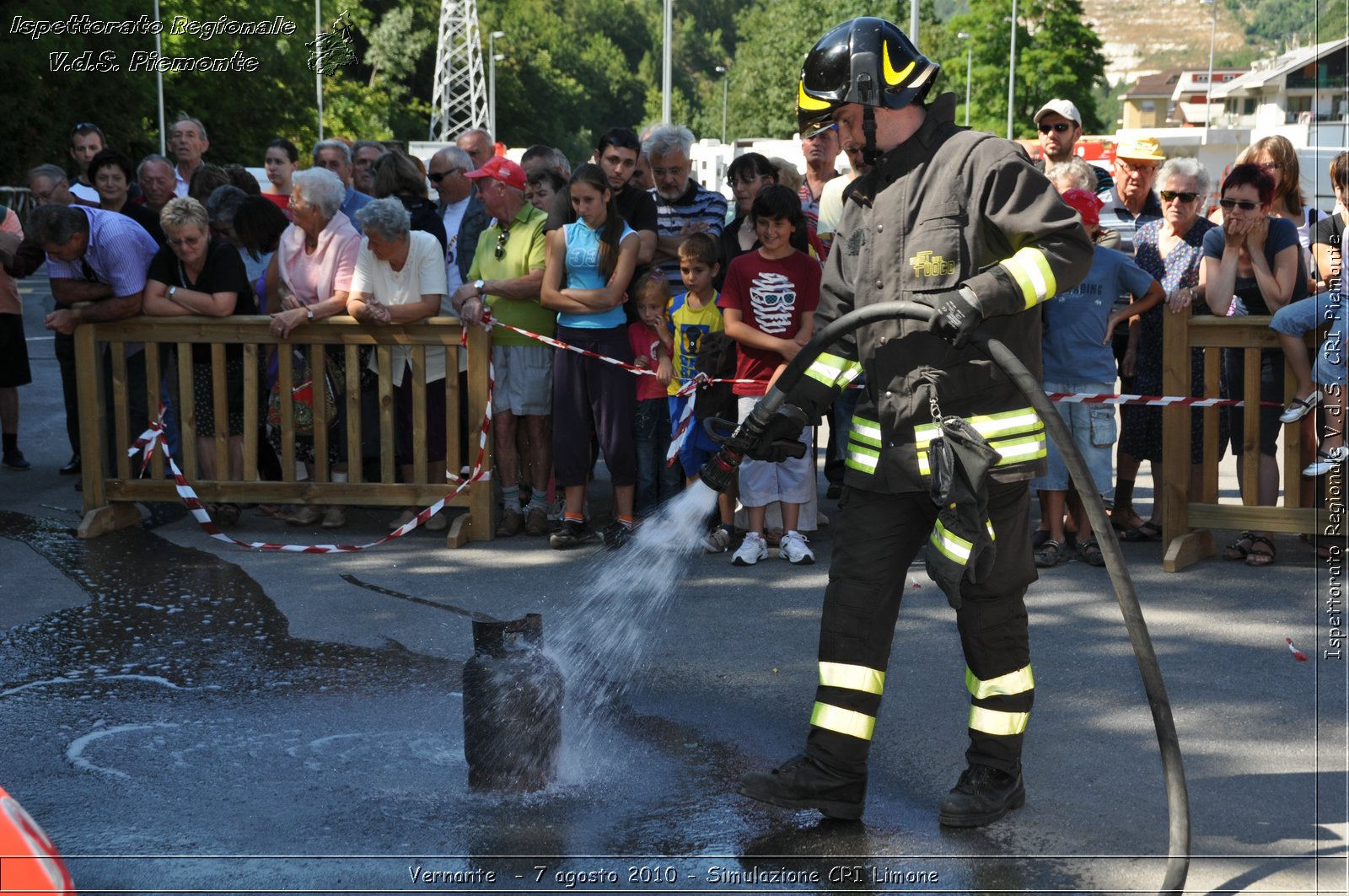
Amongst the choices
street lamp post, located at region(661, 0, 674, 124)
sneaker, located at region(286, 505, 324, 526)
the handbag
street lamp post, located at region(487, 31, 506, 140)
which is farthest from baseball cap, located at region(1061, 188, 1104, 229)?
street lamp post, located at region(487, 31, 506, 140)

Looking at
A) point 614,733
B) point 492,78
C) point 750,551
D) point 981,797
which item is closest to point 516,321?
point 750,551

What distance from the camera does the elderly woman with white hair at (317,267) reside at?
7.84 m

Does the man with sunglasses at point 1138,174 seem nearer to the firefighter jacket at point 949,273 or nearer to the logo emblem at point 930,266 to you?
the firefighter jacket at point 949,273

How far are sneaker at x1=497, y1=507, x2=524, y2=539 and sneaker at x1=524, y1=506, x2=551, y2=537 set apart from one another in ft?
0.23

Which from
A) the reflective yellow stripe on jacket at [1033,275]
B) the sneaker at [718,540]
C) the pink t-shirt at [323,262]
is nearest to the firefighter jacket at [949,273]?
the reflective yellow stripe on jacket at [1033,275]

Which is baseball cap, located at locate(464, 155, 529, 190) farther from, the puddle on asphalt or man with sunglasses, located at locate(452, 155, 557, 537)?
the puddle on asphalt

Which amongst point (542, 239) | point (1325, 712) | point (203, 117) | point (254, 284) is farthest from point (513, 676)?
point (203, 117)

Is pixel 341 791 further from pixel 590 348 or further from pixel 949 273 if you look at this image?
pixel 590 348

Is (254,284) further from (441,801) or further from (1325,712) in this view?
(1325,712)

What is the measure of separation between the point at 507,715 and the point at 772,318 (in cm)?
339

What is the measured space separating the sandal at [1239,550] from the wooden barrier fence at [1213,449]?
0.21 meters

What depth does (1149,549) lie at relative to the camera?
745 centimetres

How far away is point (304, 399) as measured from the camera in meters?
7.90

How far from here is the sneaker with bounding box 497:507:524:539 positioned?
25.7 feet
